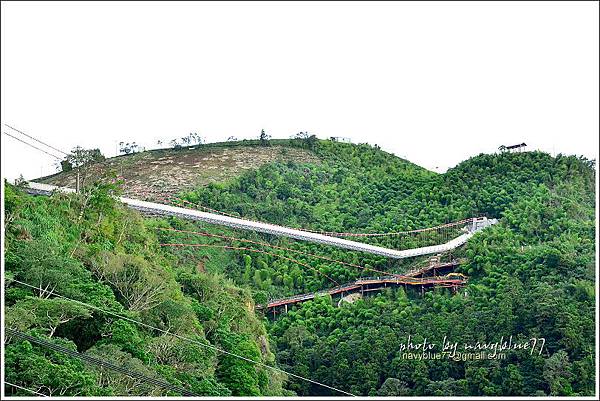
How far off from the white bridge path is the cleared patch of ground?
3533 mm

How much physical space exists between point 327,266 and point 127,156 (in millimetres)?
8117

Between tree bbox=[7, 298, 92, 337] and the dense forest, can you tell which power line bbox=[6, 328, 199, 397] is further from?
tree bbox=[7, 298, 92, 337]

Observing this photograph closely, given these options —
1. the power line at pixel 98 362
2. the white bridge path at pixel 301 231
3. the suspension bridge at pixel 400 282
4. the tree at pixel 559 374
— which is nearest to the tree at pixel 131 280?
the power line at pixel 98 362

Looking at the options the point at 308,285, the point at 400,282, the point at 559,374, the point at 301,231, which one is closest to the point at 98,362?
the point at 559,374

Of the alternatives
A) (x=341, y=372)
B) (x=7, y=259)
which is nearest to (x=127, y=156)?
(x=341, y=372)

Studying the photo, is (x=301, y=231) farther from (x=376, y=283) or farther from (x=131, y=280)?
(x=131, y=280)

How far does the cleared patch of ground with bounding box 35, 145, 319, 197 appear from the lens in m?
26.8

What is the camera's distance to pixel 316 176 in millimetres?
28891

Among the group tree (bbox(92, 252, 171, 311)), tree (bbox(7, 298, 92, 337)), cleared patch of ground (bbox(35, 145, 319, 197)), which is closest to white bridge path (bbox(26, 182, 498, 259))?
cleared patch of ground (bbox(35, 145, 319, 197))

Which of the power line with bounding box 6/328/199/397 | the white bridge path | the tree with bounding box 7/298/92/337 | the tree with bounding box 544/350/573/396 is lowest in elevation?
the tree with bounding box 544/350/573/396

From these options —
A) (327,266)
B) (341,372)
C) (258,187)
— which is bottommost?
(341,372)

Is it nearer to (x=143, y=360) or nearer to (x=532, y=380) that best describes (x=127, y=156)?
(x=532, y=380)

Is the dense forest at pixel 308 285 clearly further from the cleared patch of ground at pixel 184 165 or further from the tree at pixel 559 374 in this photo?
the cleared patch of ground at pixel 184 165

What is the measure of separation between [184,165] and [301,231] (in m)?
5.51
